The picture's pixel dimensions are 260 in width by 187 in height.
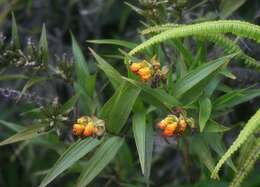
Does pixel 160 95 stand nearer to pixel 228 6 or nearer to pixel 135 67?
pixel 135 67

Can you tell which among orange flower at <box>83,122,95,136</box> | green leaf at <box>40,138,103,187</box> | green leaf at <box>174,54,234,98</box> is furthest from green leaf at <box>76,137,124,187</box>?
green leaf at <box>174,54,234,98</box>

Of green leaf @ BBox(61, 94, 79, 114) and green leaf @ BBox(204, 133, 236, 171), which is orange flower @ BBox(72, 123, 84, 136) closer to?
green leaf @ BBox(61, 94, 79, 114)

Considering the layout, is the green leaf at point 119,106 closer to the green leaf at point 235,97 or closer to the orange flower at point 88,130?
the orange flower at point 88,130

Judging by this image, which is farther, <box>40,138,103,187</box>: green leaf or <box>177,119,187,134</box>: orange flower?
<box>40,138,103,187</box>: green leaf

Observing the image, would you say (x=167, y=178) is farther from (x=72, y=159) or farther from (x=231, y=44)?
(x=231, y=44)

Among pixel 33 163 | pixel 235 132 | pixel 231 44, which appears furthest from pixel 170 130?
pixel 33 163
